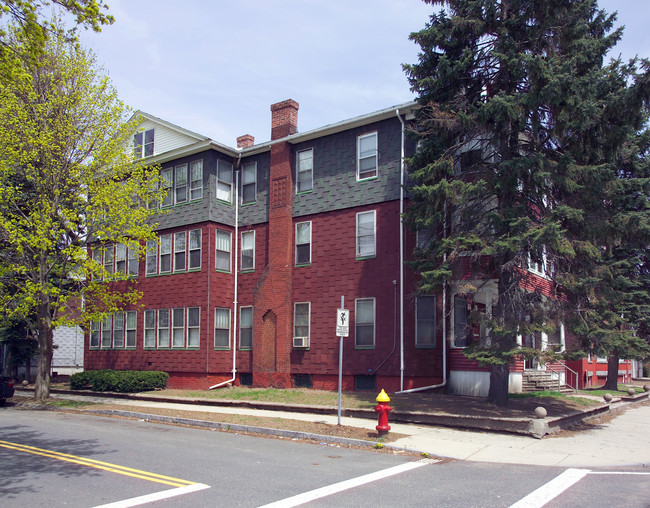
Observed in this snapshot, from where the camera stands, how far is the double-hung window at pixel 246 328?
80.6 ft

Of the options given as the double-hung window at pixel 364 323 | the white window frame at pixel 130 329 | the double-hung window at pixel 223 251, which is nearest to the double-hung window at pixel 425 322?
the double-hung window at pixel 364 323

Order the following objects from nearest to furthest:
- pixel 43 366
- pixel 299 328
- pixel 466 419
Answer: pixel 466 419, pixel 43 366, pixel 299 328

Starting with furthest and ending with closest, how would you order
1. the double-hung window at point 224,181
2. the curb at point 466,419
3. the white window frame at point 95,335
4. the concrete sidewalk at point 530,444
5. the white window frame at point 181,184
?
1. the white window frame at point 95,335
2. the white window frame at point 181,184
3. the double-hung window at point 224,181
4. the curb at point 466,419
5. the concrete sidewalk at point 530,444

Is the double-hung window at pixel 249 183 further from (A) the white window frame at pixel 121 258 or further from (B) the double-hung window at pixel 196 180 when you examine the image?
(A) the white window frame at pixel 121 258

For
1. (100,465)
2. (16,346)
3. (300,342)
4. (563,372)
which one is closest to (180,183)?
(300,342)

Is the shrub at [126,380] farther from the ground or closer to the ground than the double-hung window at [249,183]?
closer to the ground

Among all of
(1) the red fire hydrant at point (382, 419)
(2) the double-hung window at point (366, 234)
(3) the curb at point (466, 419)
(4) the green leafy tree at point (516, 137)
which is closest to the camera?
(1) the red fire hydrant at point (382, 419)

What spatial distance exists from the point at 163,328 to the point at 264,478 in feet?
60.4

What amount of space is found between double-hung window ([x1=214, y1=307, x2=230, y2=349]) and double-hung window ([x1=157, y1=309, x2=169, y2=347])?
278 centimetres

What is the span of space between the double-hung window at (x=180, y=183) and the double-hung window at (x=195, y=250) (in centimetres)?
182

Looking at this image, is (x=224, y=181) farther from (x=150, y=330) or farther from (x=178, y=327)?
(x=150, y=330)

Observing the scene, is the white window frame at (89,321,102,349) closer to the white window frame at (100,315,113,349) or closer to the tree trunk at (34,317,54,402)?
the white window frame at (100,315,113,349)

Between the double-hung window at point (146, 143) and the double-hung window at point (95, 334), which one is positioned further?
the double-hung window at point (95, 334)

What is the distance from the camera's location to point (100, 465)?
9.77m
